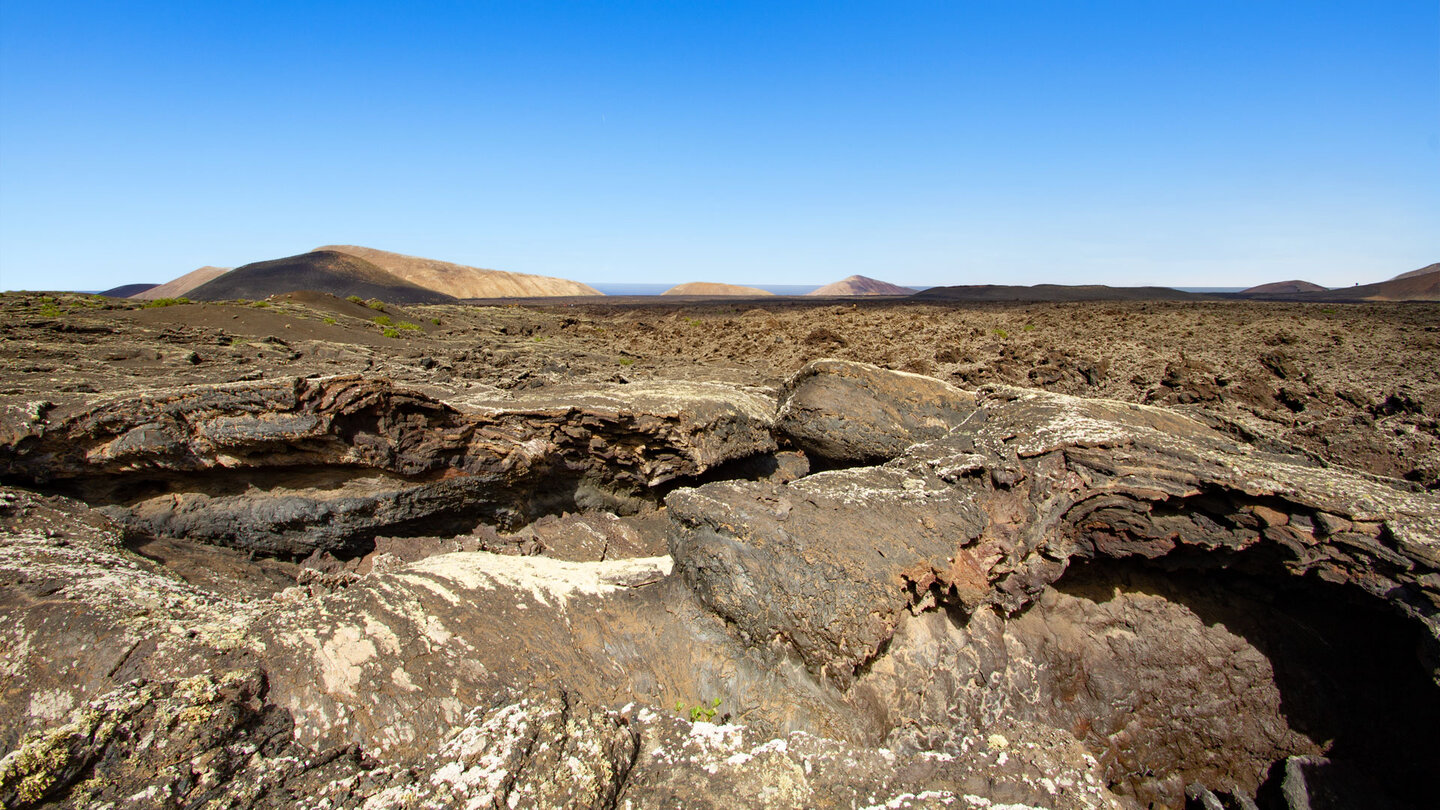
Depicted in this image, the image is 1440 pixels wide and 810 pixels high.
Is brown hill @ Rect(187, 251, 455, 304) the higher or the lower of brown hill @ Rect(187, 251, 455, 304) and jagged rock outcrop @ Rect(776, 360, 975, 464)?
the higher

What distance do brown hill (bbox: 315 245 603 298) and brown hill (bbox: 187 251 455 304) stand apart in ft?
44.7

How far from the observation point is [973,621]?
12.5ft

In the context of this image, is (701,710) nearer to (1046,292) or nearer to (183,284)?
(1046,292)

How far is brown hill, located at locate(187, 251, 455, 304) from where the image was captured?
4231 cm

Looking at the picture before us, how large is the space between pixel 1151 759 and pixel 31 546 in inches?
267

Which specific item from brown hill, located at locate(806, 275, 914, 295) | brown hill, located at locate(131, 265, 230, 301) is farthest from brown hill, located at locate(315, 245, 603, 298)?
brown hill, located at locate(806, 275, 914, 295)

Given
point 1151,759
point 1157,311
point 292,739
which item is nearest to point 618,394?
point 292,739

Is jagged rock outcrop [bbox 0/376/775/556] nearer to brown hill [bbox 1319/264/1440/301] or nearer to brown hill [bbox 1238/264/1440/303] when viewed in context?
brown hill [bbox 1238/264/1440/303]

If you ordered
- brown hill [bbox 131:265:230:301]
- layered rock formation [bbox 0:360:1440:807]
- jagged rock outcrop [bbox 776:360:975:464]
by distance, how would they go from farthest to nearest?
brown hill [bbox 131:265:230:301], jagged rock outcrop [bbox 776:360:975:464], layered rock formation [bbox 0:360:1440:807]

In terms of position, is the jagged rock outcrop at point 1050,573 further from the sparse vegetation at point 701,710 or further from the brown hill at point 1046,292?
the brown hill at point 1046,292

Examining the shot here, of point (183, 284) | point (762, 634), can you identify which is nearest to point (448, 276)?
point (183, 284)

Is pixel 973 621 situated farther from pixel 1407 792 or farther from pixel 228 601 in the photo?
pixel 228 601

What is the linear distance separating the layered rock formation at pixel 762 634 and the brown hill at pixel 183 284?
69611mm

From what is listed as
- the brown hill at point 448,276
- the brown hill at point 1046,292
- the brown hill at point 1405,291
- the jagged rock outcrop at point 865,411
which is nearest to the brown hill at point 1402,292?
the brown hill at point 1405,291
